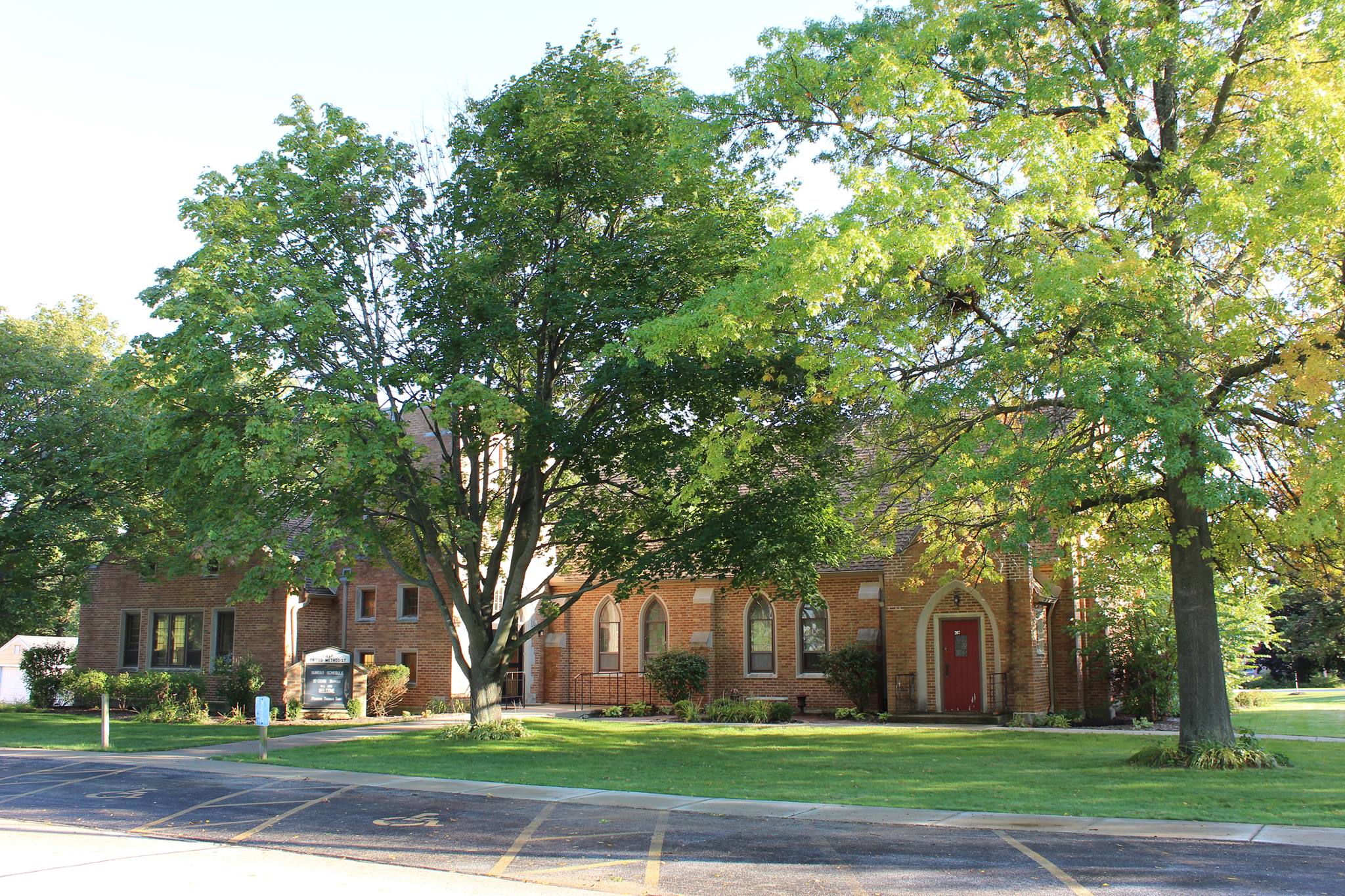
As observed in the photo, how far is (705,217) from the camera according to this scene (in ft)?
59.6

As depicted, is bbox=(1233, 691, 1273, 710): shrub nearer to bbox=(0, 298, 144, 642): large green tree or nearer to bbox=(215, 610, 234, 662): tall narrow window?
bbox=(215, 610, 234, 662): tall narrow window

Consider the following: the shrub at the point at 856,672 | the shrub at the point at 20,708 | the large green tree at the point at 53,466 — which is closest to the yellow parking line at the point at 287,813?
the large green tree at the point at 53,466

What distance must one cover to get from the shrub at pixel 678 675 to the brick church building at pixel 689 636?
0.49m

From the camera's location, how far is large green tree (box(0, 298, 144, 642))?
78.7 feet

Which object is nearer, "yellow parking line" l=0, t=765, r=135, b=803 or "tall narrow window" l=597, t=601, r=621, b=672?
"yellow parking line" l=0, t=765, r=135, b=803

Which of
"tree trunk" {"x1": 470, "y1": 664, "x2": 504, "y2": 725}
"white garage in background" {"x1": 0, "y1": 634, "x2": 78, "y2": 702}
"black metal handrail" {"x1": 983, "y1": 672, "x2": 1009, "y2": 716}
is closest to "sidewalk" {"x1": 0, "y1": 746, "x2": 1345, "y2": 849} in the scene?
"tree trunk" {"x1": 470, "y1": 664, "x2": 504, "y2": 725}

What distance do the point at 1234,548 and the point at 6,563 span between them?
2662cm

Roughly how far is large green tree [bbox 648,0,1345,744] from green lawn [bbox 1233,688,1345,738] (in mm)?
8230

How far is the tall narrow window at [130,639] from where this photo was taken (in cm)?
3084

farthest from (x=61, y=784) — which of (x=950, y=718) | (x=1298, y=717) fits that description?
(x=1298, y=717)

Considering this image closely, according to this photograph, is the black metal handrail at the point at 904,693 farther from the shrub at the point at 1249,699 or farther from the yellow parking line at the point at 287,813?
the yellow parking line at the point at 287,813

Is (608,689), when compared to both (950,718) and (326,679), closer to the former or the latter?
(326,679)

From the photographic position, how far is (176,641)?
30.4 meters

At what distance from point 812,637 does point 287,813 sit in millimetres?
18375
